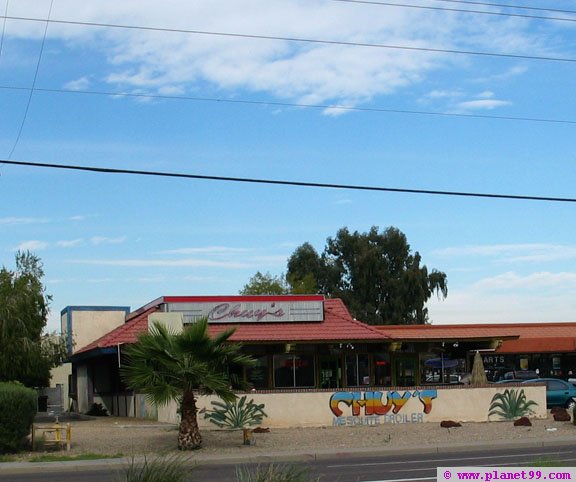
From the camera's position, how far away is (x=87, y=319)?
47.2m

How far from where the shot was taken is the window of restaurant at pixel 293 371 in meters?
38.9

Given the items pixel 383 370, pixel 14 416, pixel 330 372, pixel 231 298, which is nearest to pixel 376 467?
pixel 14 416

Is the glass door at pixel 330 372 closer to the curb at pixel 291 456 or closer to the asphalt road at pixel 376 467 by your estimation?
the curb at pixel 291 456

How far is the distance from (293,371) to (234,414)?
343 inches

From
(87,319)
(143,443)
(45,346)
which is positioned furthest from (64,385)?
(143,443)

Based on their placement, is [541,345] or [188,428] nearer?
[188,428]

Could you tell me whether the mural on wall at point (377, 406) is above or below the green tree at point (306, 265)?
below

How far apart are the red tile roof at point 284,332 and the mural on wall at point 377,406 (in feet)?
13.6

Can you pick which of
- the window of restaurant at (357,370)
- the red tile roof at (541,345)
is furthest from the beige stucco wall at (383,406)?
the red tile roof at (541,345)

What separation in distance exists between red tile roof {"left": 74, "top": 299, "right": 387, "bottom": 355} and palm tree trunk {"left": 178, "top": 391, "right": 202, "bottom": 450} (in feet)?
37.9

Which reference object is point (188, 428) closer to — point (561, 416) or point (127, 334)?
point (127, 334)

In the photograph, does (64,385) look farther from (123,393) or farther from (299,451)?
(299,451)

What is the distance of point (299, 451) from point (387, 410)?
1006 centimetres

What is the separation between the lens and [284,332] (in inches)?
1496
